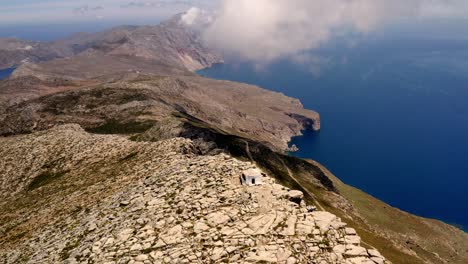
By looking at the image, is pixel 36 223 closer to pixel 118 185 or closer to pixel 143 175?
pixel 118 185

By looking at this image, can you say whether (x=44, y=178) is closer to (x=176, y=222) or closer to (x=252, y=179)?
(x=176, y=222)

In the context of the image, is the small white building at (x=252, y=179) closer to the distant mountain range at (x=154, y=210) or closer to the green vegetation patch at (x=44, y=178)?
the distant mountain range at (x=154, y=210)

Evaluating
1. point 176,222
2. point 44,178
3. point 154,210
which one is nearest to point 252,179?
point 176,222

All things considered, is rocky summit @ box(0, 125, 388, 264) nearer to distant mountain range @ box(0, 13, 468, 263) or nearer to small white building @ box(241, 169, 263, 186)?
distant mountain range @ box(0, 13, 468, 263)

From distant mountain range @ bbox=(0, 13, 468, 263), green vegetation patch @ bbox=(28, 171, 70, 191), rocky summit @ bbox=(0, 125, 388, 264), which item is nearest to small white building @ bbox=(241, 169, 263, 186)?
rocky summit @ bbox=(0, 125, 388, 264)

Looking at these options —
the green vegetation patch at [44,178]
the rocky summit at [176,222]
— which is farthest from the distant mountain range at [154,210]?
the green vegetation patch at [44,178]

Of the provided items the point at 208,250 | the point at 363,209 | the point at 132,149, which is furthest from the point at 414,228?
the point at 208,250
